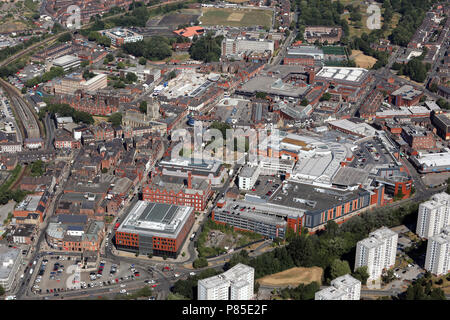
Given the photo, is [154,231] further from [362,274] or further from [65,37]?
[65,37]

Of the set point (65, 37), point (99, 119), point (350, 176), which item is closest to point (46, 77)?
point (99, 119)

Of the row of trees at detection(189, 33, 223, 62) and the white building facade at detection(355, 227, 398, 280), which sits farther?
the row of trees at detection(189, 33, 223, 62)

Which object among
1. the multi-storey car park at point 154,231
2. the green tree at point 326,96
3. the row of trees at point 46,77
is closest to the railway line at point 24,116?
the row of trees at point 46,77

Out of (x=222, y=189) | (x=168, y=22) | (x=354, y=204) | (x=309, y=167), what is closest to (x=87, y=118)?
(x=222, y=189)

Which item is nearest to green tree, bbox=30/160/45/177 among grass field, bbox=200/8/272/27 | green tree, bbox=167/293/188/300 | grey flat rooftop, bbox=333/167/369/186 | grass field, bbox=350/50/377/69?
green tree, bbox=167/293/188/300

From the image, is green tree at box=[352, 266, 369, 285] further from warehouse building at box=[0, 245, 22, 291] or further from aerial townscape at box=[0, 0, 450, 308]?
warehouse building at box=[0, 245, 22, 291]

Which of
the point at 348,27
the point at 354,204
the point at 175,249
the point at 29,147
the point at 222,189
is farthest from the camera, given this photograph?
the point at 348,27

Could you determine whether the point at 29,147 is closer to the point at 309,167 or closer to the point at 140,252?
the point at 140,252
